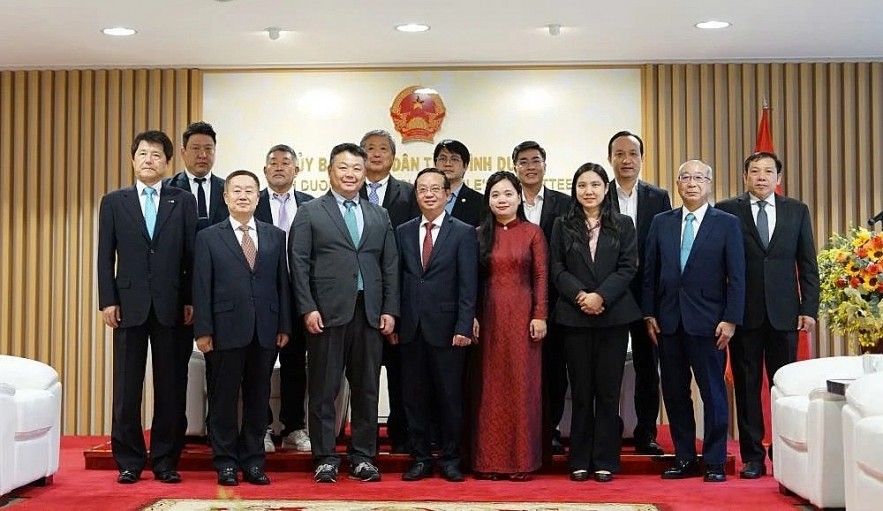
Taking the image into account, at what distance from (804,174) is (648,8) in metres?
2.39

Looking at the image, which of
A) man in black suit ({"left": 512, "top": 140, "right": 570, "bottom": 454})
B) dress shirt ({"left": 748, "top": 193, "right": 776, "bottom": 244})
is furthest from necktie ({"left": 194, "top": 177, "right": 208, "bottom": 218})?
dress shirt ({"left": 748, "top": 193, "right": 776, "bottom": 244})

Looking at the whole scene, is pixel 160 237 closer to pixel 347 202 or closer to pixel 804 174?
pixel 347 202

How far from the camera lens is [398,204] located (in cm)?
653

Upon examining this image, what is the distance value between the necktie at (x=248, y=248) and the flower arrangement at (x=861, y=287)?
2738mm

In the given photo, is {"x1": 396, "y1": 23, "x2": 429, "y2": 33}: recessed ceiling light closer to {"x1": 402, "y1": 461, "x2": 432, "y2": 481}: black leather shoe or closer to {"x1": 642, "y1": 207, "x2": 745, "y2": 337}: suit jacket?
{"x1": 642, "y1": 207, "x2": 745, "y2": 337}: suit jacket

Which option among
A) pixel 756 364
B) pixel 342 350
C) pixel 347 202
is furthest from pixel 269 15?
pixel 756 364

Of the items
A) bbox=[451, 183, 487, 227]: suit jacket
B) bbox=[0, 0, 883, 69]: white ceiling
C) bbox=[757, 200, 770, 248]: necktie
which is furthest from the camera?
bbox=[0, 0, 883, 69]: white ceiling

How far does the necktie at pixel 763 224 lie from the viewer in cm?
609

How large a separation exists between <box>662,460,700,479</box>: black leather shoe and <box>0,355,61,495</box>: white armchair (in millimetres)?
3024

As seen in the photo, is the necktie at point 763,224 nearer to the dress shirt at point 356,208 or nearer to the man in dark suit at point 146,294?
the dress shirt at point 356,208

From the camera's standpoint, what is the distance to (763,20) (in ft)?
24.9

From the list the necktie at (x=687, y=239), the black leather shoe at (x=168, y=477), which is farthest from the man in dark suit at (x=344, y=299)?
the necktie at (x=687, y=239)

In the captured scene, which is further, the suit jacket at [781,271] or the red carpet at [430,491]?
the suit jacket at [781,271]

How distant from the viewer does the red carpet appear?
17.2 feet
